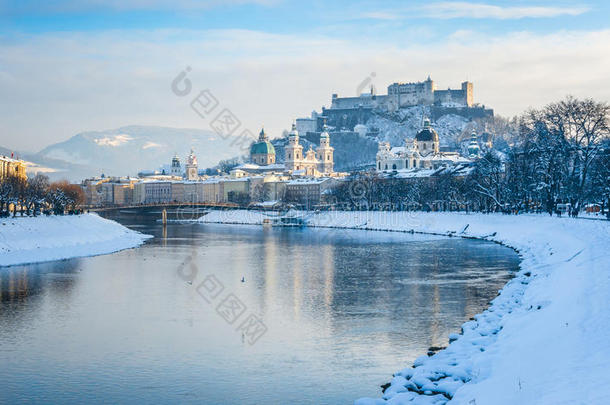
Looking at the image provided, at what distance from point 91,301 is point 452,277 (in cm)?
1481

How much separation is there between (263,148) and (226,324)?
168304 mm

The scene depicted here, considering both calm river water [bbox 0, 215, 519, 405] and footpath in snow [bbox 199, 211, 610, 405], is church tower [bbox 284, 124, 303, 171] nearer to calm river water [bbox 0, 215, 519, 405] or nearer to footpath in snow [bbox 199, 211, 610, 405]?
calm river water [bbox 0, 215, 519, 405]

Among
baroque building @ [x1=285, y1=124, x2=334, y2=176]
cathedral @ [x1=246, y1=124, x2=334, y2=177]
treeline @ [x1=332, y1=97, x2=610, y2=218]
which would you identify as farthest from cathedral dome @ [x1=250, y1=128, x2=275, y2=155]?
treeline @ [x1=332, y1=97, x2=610, y2=218]

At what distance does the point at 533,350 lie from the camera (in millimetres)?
15133

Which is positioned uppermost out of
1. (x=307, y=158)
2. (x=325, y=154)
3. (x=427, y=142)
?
(x=427, y=142)

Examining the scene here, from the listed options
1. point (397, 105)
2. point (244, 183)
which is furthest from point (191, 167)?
point (397, 105)

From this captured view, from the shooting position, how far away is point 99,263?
131 feet

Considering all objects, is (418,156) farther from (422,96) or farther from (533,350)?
(533,350)

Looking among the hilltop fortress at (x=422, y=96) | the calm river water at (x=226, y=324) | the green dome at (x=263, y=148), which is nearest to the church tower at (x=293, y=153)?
the green dome at (x=263, y=148)

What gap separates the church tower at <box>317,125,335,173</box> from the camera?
177000 mm

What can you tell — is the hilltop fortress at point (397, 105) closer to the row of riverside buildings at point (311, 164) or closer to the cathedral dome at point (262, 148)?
the row of riverside buildings at point (311, 164)

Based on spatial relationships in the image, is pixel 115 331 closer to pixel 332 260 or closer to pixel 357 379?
pixel 357 379

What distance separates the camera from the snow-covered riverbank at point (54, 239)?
132ft

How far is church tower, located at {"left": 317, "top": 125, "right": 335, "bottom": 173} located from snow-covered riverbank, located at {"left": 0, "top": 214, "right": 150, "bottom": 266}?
120m
